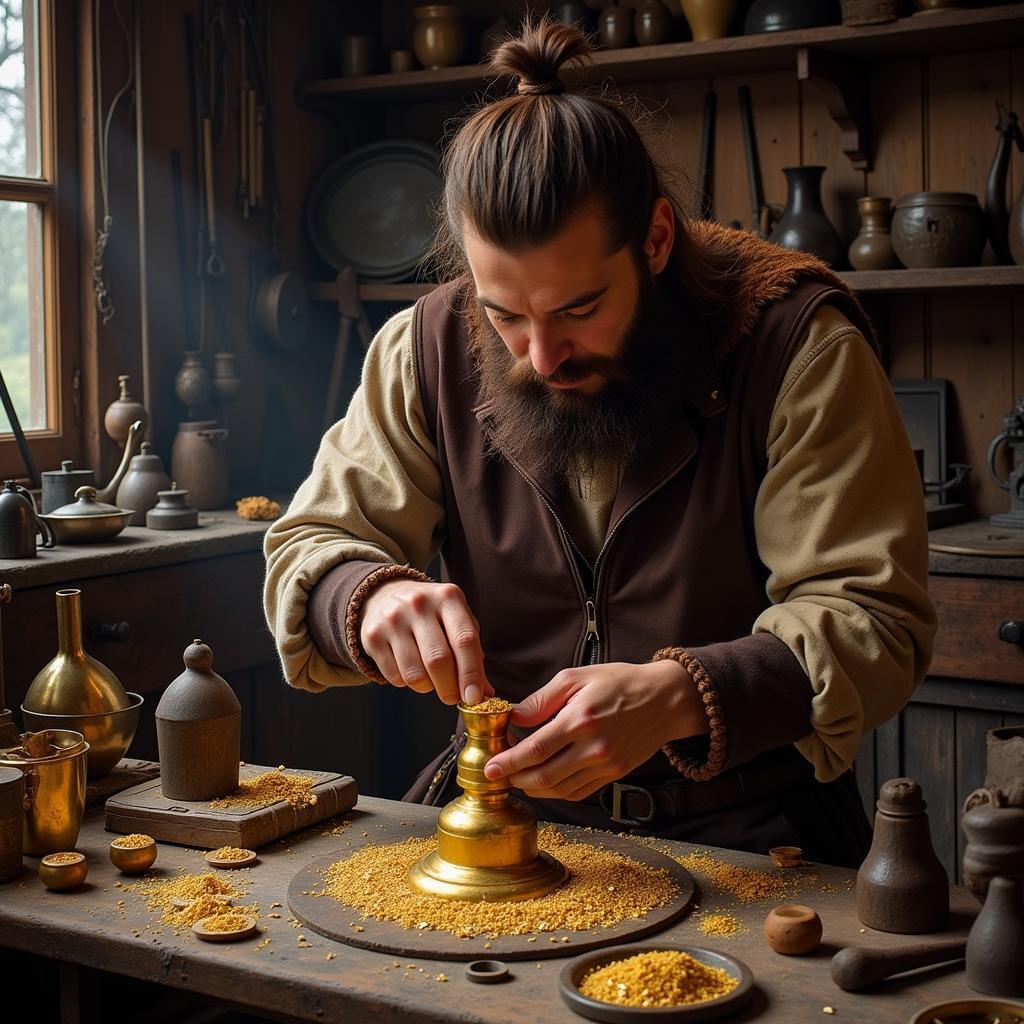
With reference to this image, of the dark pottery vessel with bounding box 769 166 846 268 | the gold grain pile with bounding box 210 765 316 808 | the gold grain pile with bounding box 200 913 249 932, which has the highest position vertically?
the dark pottery vessel with bounding box 769 166 846 268

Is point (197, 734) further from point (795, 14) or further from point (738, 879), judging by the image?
point (795, 14)

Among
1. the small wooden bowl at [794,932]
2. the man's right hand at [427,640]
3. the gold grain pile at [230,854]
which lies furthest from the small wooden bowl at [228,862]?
the small wooden bowl at [794,932]

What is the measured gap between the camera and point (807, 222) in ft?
11.4

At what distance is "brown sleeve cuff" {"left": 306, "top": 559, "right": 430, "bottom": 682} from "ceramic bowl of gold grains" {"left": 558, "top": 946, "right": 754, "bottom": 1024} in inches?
20.7

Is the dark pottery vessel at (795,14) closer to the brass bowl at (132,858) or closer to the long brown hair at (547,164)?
the long brown hair at (547,164)

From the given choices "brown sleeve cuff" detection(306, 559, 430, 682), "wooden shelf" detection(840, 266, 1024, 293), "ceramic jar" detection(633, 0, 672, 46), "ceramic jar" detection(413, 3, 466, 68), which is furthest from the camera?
"ceramic jar" detection(413, 3, 466, 68)

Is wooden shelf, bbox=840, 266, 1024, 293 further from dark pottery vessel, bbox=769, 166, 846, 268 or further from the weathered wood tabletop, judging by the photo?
the weathered wood tabletop

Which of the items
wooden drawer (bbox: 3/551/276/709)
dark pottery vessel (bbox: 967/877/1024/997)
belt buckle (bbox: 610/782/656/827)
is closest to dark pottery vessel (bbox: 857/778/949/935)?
dark pottery vessel (bbox: 967/877/1024/997)

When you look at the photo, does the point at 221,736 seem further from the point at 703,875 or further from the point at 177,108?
the point at 177,108

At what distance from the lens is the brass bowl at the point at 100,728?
1.82 m

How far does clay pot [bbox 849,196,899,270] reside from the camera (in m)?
3.42

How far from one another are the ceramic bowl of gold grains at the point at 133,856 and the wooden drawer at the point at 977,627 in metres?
1.91

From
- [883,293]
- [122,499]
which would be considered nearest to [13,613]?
[122,499]

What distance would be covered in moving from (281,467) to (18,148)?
109 centimetres
